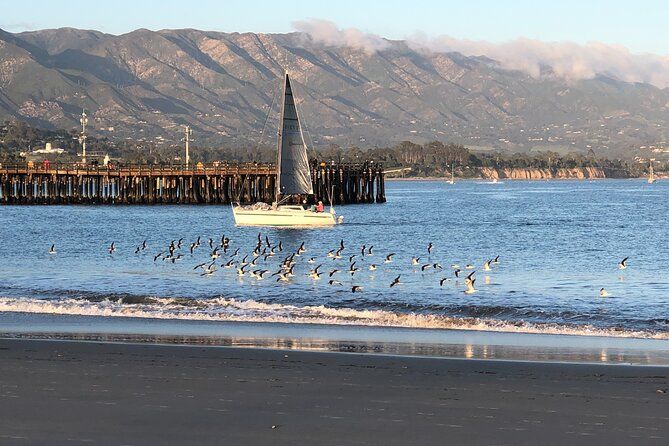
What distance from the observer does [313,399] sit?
44.3 ft

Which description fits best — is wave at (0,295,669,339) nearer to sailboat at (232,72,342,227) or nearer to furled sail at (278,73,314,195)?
sailboat at (232,72,342,227)

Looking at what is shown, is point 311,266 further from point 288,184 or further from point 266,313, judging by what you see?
point 288,184

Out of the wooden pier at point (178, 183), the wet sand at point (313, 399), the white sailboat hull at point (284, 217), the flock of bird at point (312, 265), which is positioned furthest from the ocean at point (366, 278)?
the wooden pier at point (178, 183)

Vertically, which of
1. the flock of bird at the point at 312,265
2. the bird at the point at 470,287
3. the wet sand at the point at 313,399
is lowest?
the flock of bird at the point at 312,265

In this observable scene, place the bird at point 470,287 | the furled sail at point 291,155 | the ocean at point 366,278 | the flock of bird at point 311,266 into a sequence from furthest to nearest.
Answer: the furled sail at point 291,155, the flock of bird at point 311,266, the bird at point 470,287, the ocean at point 366,278

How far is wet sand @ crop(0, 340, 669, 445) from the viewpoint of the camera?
37.9ft

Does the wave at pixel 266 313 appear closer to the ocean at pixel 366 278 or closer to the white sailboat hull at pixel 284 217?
the ocean at pixel 366 278

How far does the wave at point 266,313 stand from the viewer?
Result: 22969mm

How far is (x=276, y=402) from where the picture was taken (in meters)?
13.3

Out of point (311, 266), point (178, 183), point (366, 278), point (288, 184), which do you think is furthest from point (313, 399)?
point (178, 183)

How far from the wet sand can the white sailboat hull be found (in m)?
52.8

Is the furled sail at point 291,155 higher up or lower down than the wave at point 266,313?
higher up

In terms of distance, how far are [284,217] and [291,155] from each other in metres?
5.27

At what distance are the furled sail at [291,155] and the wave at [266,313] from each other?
4444 cm
